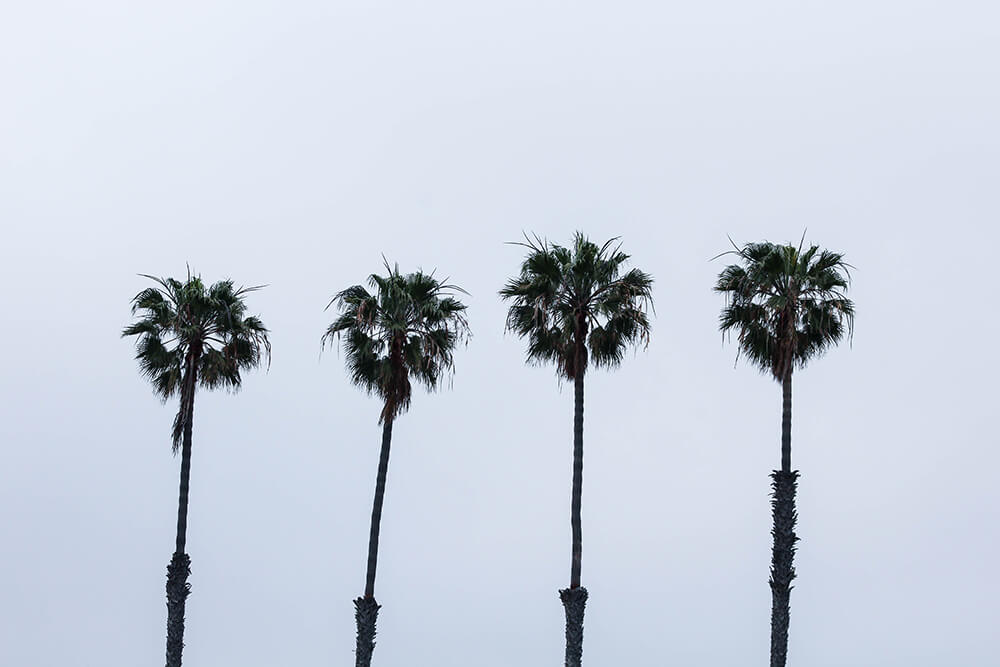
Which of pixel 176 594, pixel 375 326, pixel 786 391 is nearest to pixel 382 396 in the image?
pixel 375 326

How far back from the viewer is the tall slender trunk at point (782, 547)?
2108 inches

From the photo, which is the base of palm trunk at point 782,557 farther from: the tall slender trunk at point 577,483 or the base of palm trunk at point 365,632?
the base of palm trunk at point 365,632

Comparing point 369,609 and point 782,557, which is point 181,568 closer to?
point 369,609

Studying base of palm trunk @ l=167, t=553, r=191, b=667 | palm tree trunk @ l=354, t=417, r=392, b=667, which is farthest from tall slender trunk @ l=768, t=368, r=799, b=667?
base of palm trunk @ l=167, t=553, r=191, b=667

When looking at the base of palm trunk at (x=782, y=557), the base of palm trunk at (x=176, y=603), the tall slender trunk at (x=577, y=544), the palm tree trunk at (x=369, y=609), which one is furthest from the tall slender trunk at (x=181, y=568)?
the base of palm trunk at (x=782, y=557)

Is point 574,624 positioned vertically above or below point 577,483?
below

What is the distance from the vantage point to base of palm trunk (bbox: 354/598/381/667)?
55.8m

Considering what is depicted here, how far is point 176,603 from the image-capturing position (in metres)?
58.6

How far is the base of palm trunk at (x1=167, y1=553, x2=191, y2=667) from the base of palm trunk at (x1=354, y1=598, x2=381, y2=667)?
7434 millimetres

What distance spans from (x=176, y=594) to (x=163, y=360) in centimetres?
940

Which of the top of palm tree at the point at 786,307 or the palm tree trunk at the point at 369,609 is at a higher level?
the top of palm tree at the point at 786,307

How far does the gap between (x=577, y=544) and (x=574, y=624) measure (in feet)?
9.42

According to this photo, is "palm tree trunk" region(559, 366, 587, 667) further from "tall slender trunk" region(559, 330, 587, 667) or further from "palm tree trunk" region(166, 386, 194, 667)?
"palm tree trunk" region(166, 386, 194, 667)

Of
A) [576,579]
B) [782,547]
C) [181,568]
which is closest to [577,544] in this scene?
[576,579]
